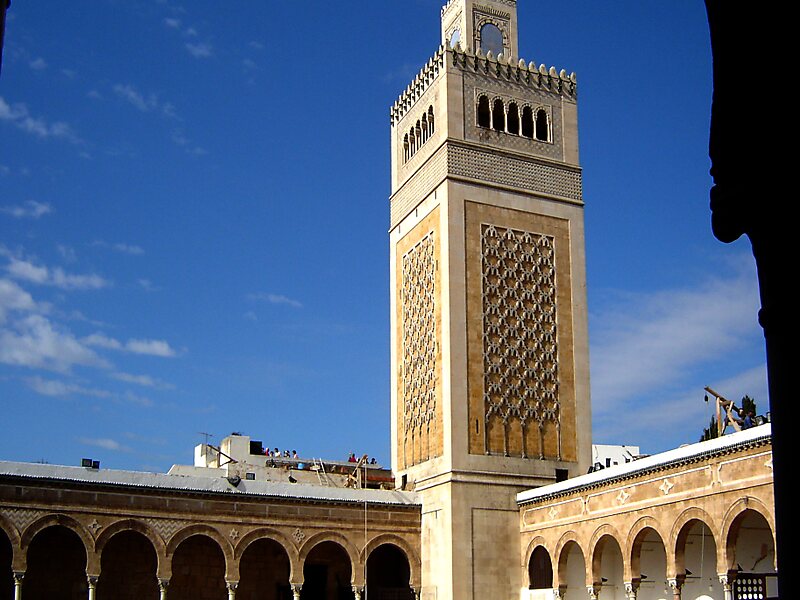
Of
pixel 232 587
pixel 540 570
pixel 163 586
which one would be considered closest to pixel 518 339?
pixel 540 570

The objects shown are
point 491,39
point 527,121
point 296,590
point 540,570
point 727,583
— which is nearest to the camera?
point 727,583

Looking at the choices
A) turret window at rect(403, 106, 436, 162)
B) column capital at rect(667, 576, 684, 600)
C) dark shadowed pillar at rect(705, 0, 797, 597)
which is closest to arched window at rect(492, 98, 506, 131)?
turret window at rect(403, 106, 436, 162)

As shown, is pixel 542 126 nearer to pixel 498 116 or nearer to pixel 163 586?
pixel 498 116

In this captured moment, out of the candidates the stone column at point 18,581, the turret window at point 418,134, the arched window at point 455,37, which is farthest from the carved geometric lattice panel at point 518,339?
the stone column at point 18,581

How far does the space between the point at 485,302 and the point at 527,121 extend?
16.3 feet

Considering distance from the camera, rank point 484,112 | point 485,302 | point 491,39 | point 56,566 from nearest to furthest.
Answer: point 56,566
point 485,302
point 484,112
point 491,39

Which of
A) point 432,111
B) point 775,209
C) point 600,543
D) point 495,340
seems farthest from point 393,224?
point 775,209

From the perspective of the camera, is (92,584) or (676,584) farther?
(92,584)

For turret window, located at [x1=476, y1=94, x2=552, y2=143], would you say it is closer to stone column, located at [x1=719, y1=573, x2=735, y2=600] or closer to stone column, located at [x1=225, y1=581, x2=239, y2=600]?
stone column, located at [x1=225, y1=581, x2=239, y2=600]

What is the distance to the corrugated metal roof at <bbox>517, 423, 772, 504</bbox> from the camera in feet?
55.0

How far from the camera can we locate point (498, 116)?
26328mm

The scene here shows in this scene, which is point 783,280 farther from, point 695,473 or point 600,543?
point 600,543

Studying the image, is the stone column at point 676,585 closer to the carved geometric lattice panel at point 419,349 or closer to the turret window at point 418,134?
the carved geometric lattice panel at point 419,349

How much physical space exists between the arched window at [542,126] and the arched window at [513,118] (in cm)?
55
